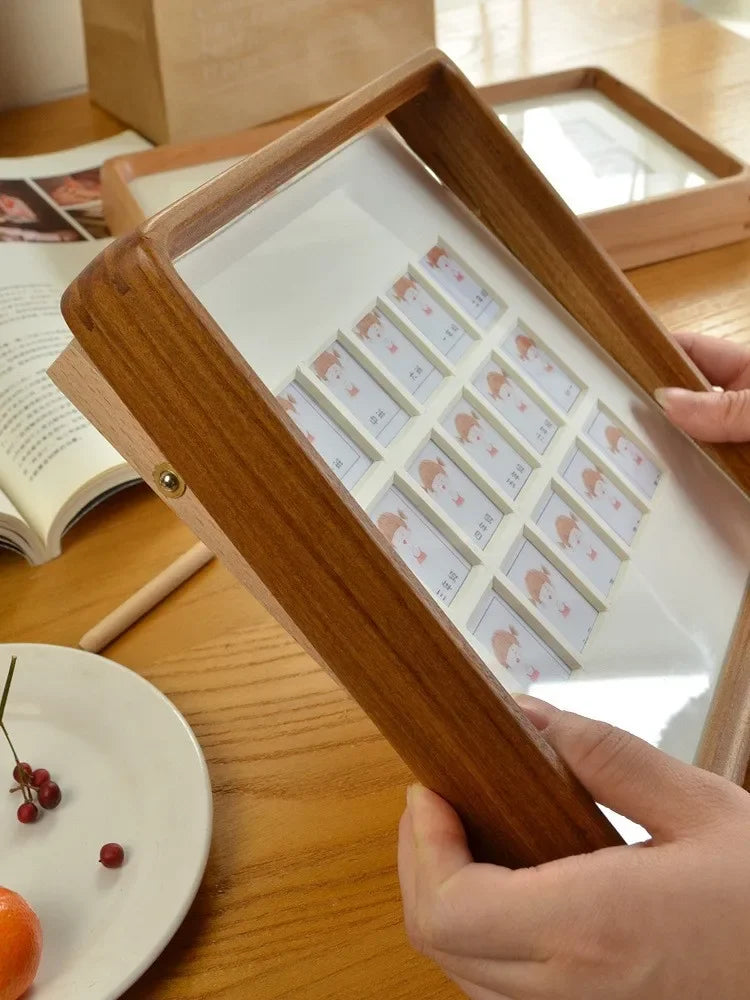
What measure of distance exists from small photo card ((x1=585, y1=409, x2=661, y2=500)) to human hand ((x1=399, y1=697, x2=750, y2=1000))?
193 mm

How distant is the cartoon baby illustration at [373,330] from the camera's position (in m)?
0.47

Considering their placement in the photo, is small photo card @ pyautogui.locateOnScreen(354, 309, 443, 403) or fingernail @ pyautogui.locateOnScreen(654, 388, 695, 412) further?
fingernail @ pyautogui.locateOnScreen(654, 388, 695, 412)

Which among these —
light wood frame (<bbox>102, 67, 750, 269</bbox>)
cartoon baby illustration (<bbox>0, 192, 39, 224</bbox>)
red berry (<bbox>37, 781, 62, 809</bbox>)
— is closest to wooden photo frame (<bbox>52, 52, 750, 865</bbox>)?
red berry (<bbox>37, 781, 62, 809</bbox>)

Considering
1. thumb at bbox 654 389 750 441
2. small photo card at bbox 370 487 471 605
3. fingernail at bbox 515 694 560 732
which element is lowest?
fingernail at bbox 515 694 560 732

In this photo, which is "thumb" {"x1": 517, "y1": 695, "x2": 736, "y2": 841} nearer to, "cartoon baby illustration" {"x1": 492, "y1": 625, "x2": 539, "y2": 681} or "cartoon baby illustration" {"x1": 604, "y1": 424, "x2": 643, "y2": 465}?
"cartoon baby illustration" {"x1": 492, "y1": 625, "x2": 539, "y2": 681}

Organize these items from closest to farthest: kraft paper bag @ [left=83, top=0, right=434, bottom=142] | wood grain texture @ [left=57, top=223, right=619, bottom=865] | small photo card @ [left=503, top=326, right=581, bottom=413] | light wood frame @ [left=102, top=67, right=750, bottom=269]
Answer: wood grain texture @ [left=57, top=223, right=619, bottom=865]
small photo card @ [left=503, top=326, right=581, bottom=413]
light wood frame @ [left=102, top=67, right=750, bottom=269]
kraft paper bag @ [left=83, top=0, right=434, bottom=142]

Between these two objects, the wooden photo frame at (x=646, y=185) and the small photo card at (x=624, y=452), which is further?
the wooden photo frame at (x=646, y=185)

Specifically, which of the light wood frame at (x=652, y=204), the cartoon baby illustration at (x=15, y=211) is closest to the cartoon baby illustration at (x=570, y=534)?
the light wood frame at (x=652, y=204)

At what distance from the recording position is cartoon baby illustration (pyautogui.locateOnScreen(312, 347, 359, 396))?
44cm

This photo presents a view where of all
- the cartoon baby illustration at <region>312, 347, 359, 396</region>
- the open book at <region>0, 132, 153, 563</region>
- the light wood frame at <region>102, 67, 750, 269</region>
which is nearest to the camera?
the cartoon baby illustration at <region>312, 347, 359, 396</region>

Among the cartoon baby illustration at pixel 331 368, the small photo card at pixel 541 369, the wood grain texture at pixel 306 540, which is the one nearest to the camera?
the wood grain texture at pixel 306 540

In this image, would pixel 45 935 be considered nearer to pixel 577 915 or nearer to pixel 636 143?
pixel 577 915

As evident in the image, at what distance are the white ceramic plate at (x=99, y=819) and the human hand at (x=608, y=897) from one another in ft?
0.47

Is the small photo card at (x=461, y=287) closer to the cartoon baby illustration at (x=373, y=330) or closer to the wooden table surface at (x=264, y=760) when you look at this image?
the cartoon baby illustration at (x=373, y=330)
